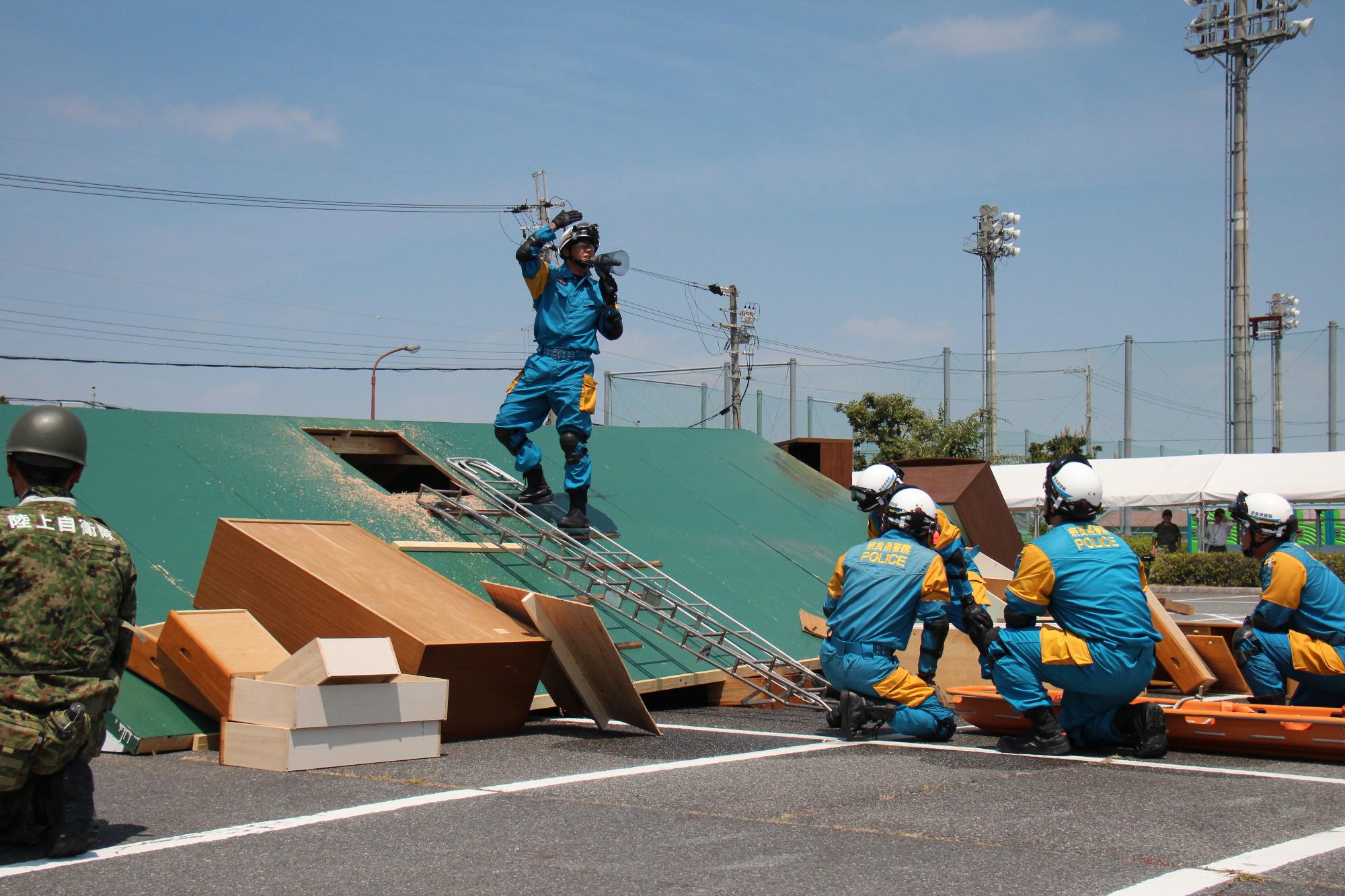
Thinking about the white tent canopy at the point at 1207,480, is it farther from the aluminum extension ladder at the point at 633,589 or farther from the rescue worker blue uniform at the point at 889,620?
the rescue worker blue uniform at the point at 889,620

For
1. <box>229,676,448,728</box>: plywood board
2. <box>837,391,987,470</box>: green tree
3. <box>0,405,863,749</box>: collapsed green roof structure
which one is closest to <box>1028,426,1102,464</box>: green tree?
<box>837,391,987,470</box>: green tree

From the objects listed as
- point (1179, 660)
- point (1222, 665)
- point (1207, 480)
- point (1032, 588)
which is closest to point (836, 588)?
point (1032, 588)

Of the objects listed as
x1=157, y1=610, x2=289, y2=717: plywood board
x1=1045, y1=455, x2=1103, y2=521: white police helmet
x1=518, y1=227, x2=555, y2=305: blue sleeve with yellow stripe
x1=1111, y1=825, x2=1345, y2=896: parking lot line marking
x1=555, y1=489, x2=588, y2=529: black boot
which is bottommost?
x1=1111, y1=825, x2=1345, y2=896: parking lot line marking

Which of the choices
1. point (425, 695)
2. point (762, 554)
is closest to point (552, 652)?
point (425, 695)

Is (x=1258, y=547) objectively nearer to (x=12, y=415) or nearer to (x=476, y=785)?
(x=476, y=785)

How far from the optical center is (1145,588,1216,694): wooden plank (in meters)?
8.54

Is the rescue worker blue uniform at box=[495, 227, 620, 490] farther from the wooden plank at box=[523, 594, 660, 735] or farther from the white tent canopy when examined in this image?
the white tent canopy

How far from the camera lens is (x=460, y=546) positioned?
9219mm

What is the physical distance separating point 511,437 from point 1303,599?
6.08 metres

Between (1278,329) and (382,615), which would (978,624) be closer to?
(382,615)

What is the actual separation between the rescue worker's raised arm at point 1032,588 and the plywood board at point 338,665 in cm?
335

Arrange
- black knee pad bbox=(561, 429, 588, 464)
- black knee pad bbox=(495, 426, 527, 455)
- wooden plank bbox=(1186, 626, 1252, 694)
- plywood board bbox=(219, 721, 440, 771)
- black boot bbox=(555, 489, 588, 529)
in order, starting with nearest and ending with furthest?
plywood board bbox=(219, 721, 440, 771)
wooden plank bbox=(1186, 626, 1252, 694)
black boot bbox=(555, 489, 588, 529)
black knee pad bbox=(561, 429, 588, 464)
black knee pad bbox=(495, 426, 527, 455)

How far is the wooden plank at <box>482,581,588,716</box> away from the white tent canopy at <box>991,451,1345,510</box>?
20.7m

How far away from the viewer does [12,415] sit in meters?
8.94
